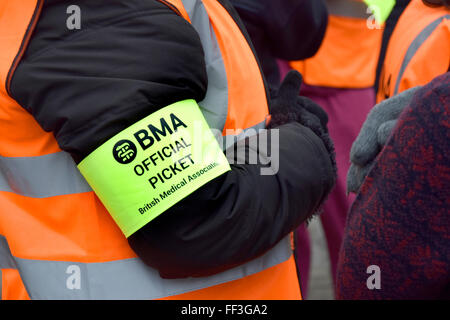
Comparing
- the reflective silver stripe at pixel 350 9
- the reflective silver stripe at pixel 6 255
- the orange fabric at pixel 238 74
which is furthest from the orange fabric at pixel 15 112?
the reflective silver stripe at pixel 350 9

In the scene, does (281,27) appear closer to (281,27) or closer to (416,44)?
(281,27)

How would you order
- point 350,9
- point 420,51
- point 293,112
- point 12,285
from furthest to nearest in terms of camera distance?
point 350,9 → point 420,51 → point 293,112 → point 12,285

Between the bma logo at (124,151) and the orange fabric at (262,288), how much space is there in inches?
12.9

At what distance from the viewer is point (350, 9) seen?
261 centimetres

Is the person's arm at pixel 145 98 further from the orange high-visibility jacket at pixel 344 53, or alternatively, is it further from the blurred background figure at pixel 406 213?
the orange high-visibility jacket at pixel 344 53

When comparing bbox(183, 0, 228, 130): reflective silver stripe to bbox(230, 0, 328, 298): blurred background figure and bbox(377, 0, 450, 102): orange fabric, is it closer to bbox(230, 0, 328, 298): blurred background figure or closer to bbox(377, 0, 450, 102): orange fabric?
bbox(230, 0, 328, 298): blurred background figure

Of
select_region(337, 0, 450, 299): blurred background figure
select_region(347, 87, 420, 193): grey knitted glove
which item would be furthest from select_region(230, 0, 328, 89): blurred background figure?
select_region(337, 0, 450, 299): blurred background figure

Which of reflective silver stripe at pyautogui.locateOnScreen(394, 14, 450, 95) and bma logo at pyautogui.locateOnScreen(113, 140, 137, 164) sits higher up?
bma logo at pyautogui.locateOnScreen(113, 140, 137, 164)

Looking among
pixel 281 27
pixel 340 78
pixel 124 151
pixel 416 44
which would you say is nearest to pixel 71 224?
pixel 124 151

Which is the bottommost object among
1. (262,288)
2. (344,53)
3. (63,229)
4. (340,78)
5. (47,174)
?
(340,78)

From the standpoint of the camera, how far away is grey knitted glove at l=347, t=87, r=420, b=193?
1.05 metres

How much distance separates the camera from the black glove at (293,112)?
4.07 feet

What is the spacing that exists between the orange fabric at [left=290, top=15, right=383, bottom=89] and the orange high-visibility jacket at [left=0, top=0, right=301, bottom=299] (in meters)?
1.60

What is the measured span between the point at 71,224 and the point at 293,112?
1.82 ft
